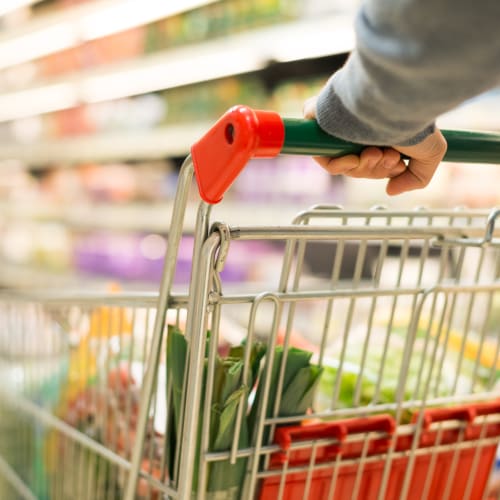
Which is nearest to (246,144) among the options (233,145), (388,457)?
(233,145)

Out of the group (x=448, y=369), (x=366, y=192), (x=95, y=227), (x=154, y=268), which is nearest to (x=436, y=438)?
(x=448, y=369)

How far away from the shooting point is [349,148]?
666 mm

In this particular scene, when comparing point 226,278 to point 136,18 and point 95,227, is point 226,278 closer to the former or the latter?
point 95,227

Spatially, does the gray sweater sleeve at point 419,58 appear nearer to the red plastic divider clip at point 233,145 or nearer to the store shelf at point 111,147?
the red plastic divider clip at point 233,145

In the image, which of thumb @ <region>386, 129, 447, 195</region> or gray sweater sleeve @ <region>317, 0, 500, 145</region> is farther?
thumb @ <region>386, 129, 447, 195</region>

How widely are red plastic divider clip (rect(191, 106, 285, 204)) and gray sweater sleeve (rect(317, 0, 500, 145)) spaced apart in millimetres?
87

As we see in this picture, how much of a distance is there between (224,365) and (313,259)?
2.46 metres

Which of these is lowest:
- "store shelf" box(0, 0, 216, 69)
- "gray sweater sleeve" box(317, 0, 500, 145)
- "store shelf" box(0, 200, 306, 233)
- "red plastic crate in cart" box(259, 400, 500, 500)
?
"store shelf" box(0, 200, 306, 233)

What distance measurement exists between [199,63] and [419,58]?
269 cm

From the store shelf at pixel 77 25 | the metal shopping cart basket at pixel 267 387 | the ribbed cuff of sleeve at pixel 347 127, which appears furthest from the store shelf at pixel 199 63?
the ribbed cuff of sleeve at pixel 347 127

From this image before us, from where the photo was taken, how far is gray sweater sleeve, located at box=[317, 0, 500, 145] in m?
0.47

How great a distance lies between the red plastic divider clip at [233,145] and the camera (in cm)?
61

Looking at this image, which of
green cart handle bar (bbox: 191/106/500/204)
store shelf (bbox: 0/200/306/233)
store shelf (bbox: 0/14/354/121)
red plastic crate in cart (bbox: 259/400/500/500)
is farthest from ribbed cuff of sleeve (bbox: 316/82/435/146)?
store shelf (bbox: 0/200/306/233)

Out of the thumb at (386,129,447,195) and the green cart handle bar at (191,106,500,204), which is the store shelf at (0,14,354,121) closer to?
the thumb at (386,129,447,195)
